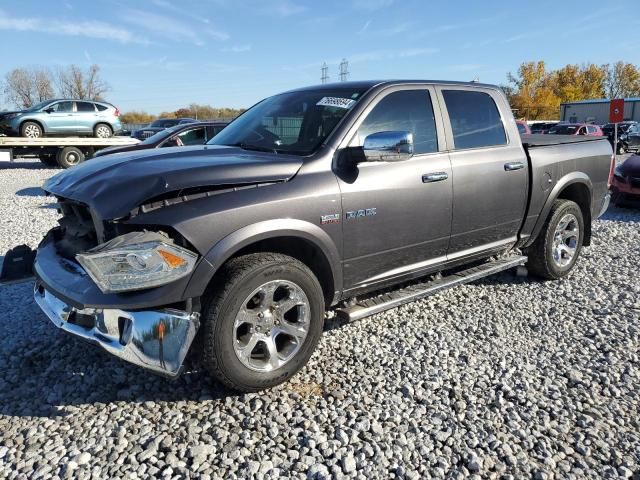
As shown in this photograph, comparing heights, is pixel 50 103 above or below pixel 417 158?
above

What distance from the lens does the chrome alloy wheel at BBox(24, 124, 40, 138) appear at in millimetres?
17531

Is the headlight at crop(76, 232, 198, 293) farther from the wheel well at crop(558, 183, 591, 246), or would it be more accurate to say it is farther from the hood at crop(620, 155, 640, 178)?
the hood at crop(620, 155, 640, 178)

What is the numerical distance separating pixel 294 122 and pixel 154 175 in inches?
55.4

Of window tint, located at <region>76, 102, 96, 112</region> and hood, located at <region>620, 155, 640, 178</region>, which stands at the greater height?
window tint, located at <region>76, 102, 96, 112</region>

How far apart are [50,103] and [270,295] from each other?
19.0 metres

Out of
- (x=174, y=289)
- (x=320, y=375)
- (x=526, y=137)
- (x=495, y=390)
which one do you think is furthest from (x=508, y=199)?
(x=174, y=289)

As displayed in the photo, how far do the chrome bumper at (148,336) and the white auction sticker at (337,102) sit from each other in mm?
1860

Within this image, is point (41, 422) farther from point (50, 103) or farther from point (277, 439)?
point (50, 103)

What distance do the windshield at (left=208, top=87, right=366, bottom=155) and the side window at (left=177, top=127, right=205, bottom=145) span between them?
547 cm

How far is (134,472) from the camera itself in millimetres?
2389

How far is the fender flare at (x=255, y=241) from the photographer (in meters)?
2.66

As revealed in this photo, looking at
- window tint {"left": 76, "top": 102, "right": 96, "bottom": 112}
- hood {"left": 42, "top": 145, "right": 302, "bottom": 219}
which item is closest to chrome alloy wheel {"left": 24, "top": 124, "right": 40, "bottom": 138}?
window tint {"left": 76, "top": 102, "right": 96, "bottom": 112}

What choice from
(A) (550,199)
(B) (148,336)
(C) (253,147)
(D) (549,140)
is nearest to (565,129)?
(D) (549,140)

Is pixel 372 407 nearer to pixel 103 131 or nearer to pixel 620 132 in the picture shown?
pixel 103 131
